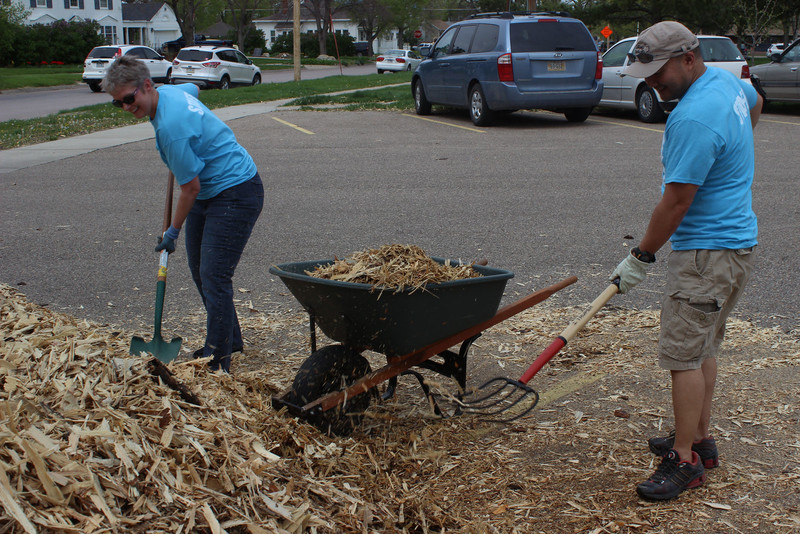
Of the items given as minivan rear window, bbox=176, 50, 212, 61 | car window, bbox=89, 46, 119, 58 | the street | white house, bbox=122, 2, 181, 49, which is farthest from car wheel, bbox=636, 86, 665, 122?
white house, bbox=122, 2, 181, 49

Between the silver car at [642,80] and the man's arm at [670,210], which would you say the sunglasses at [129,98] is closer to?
Result: the man's arm at [670,210]

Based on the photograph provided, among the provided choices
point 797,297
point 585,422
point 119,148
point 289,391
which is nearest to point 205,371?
point 289,391

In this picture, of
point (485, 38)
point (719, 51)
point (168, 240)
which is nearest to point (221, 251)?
point (168, 240)

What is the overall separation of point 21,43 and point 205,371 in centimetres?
5340

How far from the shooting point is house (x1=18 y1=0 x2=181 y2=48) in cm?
7769

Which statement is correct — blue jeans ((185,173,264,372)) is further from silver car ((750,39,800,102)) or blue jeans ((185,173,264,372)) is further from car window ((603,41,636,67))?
silver car ((750,39,800,102))

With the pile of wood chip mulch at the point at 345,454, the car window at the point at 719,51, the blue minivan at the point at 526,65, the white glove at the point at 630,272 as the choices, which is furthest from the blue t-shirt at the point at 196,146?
the car window at the point at 719,51

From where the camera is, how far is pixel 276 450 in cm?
340

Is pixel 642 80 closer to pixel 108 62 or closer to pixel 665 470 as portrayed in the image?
pixel 665 470

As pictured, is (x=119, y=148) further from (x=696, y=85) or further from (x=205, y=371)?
(x=696, y=85)

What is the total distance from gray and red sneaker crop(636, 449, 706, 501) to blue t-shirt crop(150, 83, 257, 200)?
104 inches

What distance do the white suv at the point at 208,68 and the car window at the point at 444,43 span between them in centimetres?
1562

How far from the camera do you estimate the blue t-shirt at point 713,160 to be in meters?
3.07

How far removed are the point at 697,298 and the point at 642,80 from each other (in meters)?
14.2
